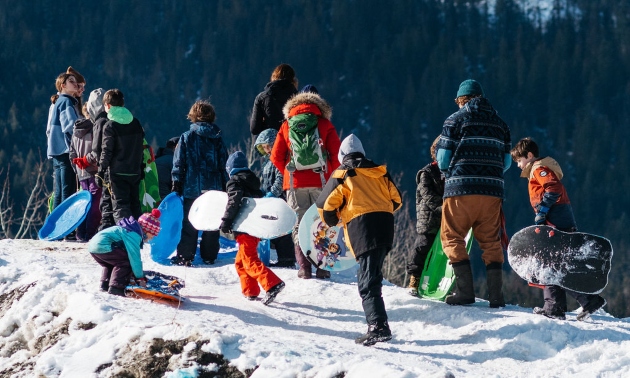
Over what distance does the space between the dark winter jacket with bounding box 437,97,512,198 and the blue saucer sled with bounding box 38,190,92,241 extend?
4176mm

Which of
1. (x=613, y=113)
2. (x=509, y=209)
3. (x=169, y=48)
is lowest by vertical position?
(x=509, y=209)

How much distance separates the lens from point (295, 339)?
698cm

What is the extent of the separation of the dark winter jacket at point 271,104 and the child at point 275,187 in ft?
0.71

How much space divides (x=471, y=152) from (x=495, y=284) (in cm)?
110

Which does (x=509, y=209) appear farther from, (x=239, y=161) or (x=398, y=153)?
(x=239, y=161)

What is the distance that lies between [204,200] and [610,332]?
11.9ft

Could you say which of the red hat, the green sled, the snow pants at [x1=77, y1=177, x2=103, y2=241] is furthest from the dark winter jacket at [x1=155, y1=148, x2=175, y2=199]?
the green sled

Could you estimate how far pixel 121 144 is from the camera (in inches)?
385

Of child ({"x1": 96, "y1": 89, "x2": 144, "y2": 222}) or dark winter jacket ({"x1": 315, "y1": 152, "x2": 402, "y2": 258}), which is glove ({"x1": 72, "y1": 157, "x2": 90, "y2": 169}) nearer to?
child ({"x1": 96, "y1": 89, "x2": 144, "y2": 222})

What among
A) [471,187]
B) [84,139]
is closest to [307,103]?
[471,187]

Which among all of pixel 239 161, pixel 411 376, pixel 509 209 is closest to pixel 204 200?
pixel 239 161

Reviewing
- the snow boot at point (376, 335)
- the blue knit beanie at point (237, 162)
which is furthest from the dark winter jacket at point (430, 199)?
the snow boot at point (376, 335)

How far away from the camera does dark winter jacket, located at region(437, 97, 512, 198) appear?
320 inches

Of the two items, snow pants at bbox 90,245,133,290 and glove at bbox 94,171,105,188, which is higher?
glove at bbox 94,171,105,188
